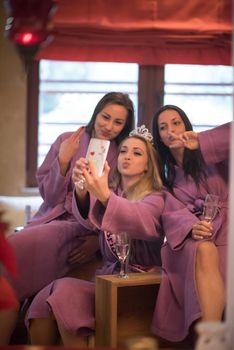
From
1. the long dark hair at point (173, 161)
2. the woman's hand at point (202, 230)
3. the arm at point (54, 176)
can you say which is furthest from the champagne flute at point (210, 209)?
the arm at point (54, 176)

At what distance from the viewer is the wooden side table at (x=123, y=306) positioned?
175 cm

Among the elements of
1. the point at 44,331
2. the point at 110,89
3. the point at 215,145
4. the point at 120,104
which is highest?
the point at 110,89

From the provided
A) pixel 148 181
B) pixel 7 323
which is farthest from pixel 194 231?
pixel 7 323

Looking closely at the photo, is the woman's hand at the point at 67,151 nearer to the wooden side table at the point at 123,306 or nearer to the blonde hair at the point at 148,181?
the blonde hair at the point at 148,181

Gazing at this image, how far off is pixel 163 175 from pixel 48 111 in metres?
0.56

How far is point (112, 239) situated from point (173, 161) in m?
0.33

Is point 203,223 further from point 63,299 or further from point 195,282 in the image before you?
point 63,299

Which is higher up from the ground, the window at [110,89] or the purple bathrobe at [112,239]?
the window at [110,89]

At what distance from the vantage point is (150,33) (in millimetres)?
2521

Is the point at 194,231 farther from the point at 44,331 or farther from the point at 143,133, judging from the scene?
the point at 44,331

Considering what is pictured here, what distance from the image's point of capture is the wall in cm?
210

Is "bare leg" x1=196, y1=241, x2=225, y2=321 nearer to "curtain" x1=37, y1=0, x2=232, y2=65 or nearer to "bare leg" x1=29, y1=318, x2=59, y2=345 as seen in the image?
"bare leg" x1=29, y1=318, x2=59, y2=345

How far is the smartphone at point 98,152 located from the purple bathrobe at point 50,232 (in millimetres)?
154

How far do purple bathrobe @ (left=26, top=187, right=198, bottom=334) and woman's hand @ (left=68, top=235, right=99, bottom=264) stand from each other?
0.08m
